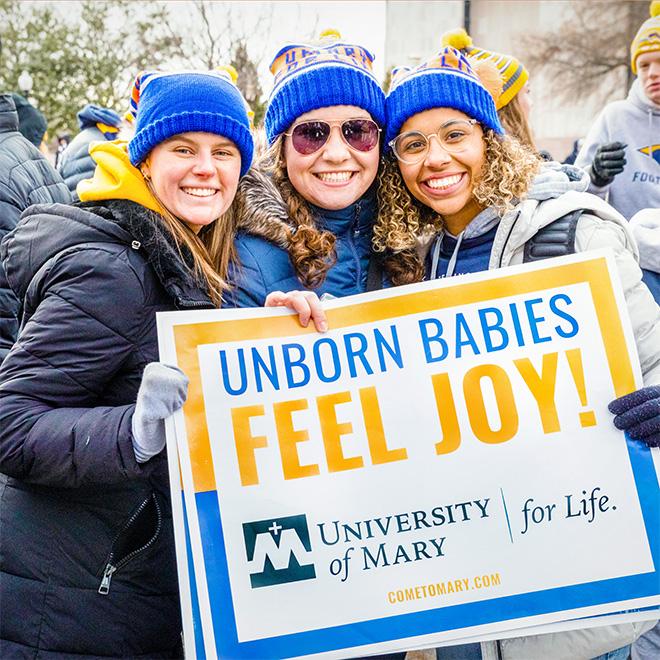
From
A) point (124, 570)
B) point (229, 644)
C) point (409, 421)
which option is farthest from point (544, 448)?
point (124, 570)

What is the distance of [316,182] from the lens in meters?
2.44

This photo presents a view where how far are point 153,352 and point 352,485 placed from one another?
1.97 ft

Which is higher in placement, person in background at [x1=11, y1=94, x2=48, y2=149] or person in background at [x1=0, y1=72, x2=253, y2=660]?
person in background at [x1=11, y1=94, x2=48, y2=149]

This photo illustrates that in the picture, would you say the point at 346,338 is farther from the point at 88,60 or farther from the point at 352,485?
the point at 88,60

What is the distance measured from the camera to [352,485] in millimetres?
1993

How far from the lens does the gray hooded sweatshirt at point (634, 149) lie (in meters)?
4.81

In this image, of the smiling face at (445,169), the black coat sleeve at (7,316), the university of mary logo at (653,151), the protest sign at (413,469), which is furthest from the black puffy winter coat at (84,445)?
the university of mary logo at (653,151)

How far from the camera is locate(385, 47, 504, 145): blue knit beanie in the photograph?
7.74 feet

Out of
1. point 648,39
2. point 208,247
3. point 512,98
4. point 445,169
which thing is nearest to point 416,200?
point 445,169

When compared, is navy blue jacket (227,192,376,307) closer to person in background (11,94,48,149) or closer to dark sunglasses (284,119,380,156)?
dark sunglasses (284,119,380,156)

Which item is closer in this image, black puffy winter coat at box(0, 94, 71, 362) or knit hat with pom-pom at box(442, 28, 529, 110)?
black puffy winter coat at box(0, 94, 71, 362)

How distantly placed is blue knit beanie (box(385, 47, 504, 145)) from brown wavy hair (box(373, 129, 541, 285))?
0.09 m

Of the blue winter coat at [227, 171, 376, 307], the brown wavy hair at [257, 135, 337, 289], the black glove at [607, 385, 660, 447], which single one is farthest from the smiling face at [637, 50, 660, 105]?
the black glove at [607, 385, 660, 447]

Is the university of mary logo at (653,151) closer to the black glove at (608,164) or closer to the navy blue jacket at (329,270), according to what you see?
the black glove at (608,164)
